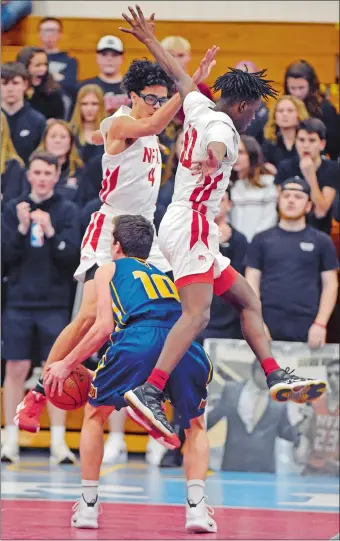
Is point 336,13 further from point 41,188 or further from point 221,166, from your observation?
point 221,166

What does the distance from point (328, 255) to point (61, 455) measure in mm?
2806

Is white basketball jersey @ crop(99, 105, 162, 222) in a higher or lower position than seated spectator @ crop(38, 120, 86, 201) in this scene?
lower

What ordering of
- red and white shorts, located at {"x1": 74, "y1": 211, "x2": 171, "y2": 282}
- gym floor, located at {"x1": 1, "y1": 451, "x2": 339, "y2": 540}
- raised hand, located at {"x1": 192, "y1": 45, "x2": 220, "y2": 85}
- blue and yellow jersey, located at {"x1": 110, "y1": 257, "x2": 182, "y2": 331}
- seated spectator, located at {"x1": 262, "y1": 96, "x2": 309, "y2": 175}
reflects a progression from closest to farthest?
raised hand, located at {"x1": 192, "y1": 45, "x2": 220, "y2": 85} → blue and yellow jersey, located at {"x1": 110, "y1": 257, "x2": 182, "y2": 331} → gym floor, located at {"x1": 1, "y1": 451, "x2": 339, "y2": 540} → red and white shorts, located at {"x1": 74, "y1": 211, "x2": 171, "y2": 282} → seated spectator, located at {"x1": 262, "y1": 96, "x2": 309, "y2": 175}

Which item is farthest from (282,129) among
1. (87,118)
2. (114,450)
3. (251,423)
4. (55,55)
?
(114,450)

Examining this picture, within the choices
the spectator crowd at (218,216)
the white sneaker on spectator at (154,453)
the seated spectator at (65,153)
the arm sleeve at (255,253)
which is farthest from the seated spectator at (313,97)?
the white sneaker on spectator at (154,453)

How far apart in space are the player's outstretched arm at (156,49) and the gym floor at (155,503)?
266cm

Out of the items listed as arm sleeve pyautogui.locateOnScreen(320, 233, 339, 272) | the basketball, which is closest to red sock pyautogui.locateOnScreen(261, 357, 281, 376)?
the basketball

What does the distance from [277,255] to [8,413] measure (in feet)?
8.66

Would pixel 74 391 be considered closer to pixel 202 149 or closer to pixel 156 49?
pixel 202 149

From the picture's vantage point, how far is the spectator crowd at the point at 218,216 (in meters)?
11.4

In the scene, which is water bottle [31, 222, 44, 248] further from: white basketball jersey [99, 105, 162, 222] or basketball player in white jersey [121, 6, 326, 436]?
basketball player in white jersey [121, 6, 326, 436]

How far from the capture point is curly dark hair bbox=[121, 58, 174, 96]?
8.09 metres

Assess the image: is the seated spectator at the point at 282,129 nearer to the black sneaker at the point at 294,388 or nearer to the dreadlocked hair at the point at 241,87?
the dreadlocked hair at the point at 241,87

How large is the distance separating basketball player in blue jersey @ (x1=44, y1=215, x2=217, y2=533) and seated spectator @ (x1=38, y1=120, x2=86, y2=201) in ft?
12.3
